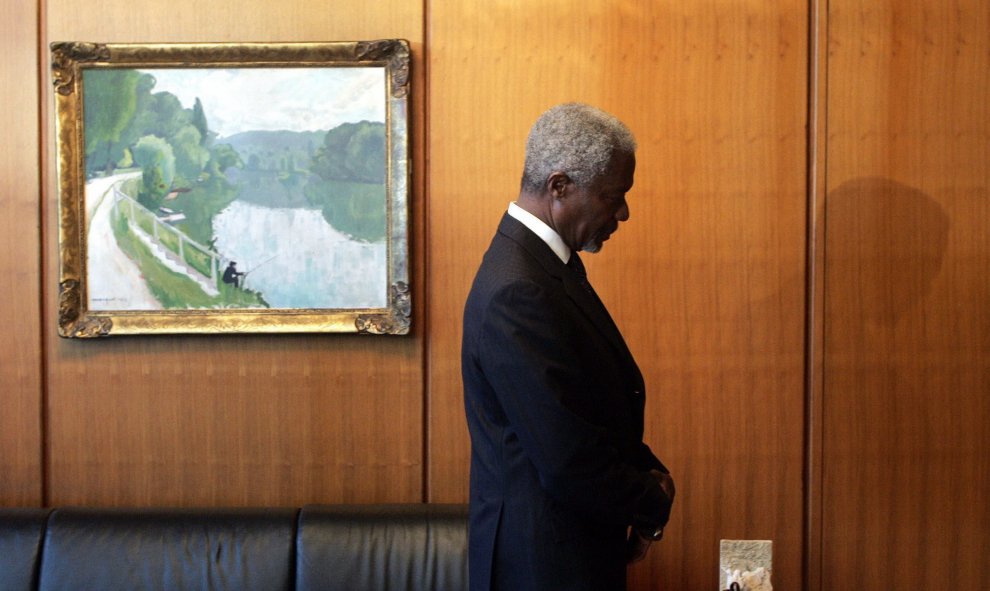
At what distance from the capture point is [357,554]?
2.64m

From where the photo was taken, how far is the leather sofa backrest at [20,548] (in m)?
2.63

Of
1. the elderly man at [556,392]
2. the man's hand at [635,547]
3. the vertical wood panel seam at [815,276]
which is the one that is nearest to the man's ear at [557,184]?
the elderly man at [556,392]

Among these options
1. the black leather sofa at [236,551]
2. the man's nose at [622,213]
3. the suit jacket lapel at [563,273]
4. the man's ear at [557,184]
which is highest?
the man's ear at [557,184]

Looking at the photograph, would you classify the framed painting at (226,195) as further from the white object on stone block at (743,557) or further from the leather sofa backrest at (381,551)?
the white object on stone block at (743,557)

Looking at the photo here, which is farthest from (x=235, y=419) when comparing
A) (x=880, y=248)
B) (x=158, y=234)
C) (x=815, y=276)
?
(x=880, y=248)

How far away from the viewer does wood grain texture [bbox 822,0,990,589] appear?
289cm

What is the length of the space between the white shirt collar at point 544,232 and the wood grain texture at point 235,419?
1.02 meters

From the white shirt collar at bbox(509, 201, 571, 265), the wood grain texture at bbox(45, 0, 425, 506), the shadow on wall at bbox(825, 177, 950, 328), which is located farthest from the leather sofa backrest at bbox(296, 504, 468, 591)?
the shadow on wall at bbox(825, 177, 950, 328)

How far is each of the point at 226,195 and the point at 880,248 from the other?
6.41 ft

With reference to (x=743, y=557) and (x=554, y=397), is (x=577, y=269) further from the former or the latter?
(x=743, y=557)

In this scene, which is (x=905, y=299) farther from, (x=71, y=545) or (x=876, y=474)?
(x=71, y=545)

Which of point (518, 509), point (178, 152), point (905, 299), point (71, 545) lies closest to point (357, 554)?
point (71, 545)

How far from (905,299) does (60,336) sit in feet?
8.29

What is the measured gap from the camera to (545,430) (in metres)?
1.74
